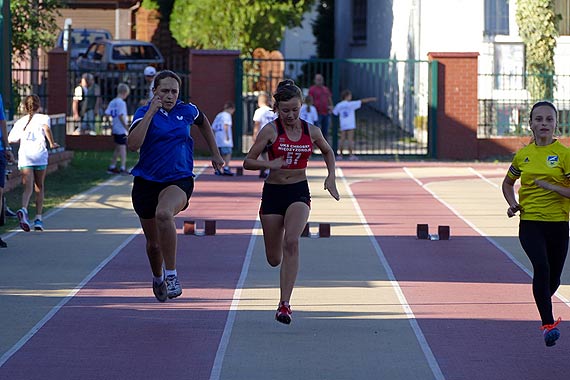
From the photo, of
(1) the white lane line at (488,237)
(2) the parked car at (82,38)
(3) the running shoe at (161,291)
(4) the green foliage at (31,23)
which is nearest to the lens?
(3) the running shoe at (161,291)

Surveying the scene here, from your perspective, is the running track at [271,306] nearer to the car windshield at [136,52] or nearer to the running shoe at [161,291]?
the running shoe at [161,291]

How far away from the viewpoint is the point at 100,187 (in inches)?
840

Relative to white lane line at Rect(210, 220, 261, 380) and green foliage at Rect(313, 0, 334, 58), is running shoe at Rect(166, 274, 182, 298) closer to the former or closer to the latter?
white lane line at Rect(210, 220, 261, 380)

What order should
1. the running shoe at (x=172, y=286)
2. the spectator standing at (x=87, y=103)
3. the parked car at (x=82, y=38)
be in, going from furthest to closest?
1. the parked car at (x=82, y=38)
2. the spectator standing at (x=87, y=103)
3. the running shoe at (x=172, y=286)

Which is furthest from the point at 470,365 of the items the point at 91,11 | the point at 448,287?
the point at 91,11

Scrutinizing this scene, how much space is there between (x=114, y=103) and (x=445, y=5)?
476 inches

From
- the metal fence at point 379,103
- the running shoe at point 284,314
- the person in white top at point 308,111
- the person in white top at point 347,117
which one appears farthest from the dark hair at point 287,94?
the metal fence at point 379,103

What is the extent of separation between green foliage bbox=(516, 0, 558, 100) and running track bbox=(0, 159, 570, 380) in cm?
1463

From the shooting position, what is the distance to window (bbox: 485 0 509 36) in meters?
33.0

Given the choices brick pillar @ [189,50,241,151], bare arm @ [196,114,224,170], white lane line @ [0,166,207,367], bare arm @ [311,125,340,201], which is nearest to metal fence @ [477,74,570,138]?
brick pillar @ [189,50,241,151]

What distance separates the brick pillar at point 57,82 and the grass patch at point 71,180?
1379 millimetres

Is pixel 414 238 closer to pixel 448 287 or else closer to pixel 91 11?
pixel 448 287

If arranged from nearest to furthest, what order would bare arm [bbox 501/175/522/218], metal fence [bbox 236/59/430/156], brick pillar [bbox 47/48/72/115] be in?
bare arm [bbox 501/175/522/218], brick pillar [bbox 47/48/72/115], metal fence [bbox 236/59/430/156]

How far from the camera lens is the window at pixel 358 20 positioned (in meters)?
45.7
